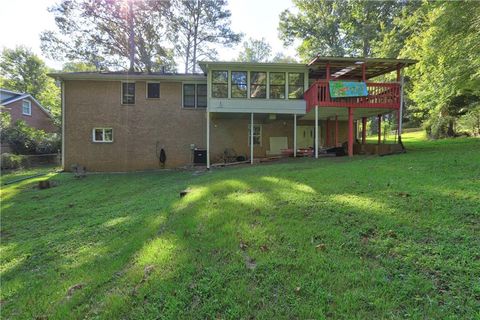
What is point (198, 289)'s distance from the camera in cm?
309

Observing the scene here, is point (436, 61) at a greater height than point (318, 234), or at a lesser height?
greater

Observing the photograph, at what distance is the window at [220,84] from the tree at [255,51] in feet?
111

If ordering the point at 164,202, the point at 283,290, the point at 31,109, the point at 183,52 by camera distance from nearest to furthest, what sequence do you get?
the point at 283,290 → the point at 164,202 → the point at 31,109 → the point at 183,52

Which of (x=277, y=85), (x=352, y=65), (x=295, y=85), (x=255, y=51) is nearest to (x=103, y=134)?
(x=277, y=85)

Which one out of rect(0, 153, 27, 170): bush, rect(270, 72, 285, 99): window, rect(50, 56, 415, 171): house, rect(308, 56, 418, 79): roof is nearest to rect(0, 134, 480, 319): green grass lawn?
rect(308, 56, 418, 79): roof

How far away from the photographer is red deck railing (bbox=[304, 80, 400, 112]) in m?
12.6

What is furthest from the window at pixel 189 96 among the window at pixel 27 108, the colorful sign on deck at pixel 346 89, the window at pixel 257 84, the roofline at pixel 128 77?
the window at pixel 27 108

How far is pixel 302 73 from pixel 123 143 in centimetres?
1018

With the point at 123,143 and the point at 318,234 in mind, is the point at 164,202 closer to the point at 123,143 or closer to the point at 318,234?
the point at 318,234

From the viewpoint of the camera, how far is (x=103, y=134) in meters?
16.0

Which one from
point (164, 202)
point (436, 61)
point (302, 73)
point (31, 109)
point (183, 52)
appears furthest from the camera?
point (183, 52)

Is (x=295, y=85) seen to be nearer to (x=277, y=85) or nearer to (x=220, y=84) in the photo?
(x=277, y=85)

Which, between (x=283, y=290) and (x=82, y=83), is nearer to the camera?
(x=283, y=290)

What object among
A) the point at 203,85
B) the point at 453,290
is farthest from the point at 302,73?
the point at 453,290
